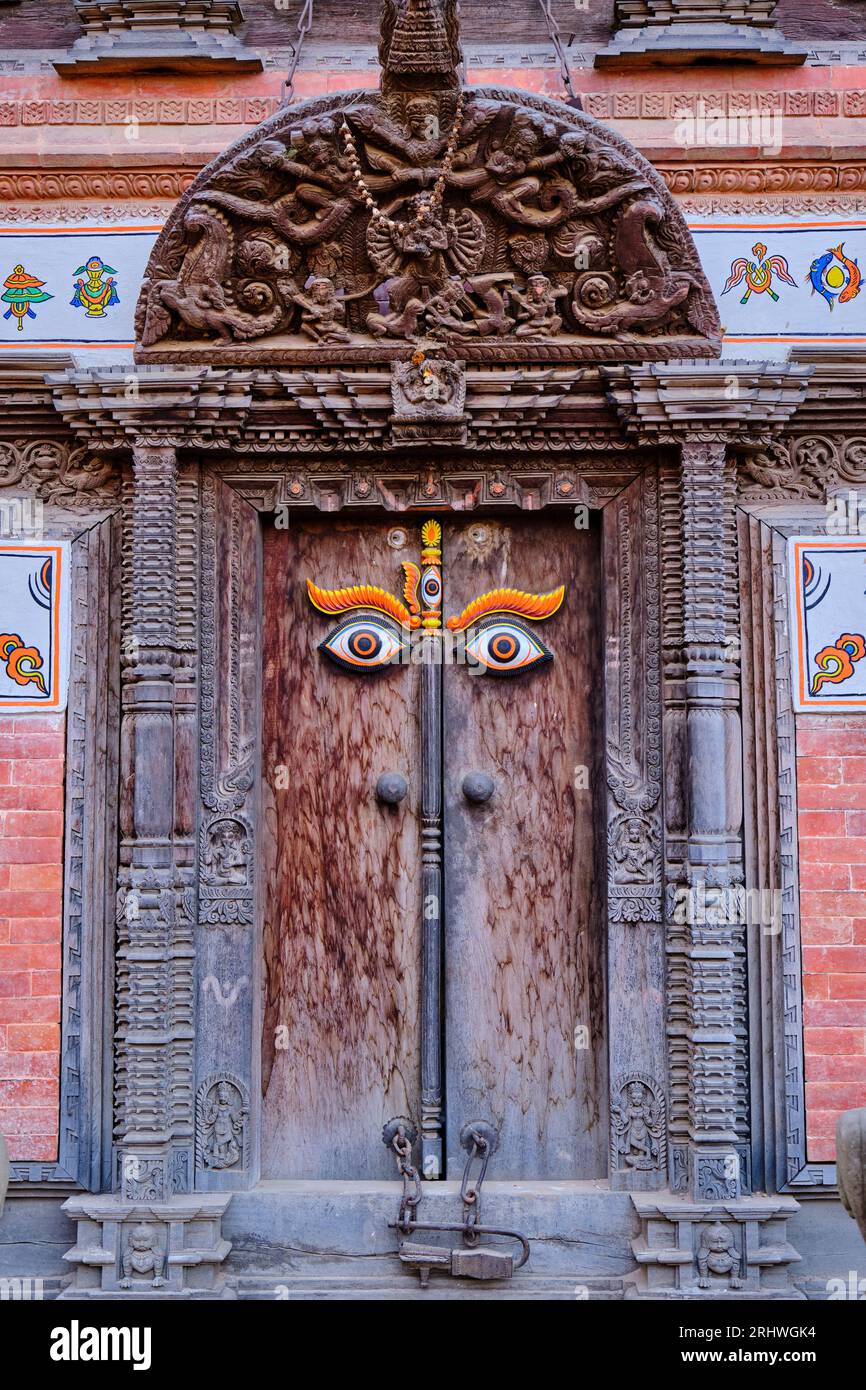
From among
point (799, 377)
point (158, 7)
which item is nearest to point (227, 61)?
point (158, 7)

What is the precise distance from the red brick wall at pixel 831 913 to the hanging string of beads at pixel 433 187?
2.16m

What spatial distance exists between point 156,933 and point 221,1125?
0.70 metres

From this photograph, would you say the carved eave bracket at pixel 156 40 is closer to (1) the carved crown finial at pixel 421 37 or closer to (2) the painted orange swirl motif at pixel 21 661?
(1) the carved crown finial at pixel 421 37

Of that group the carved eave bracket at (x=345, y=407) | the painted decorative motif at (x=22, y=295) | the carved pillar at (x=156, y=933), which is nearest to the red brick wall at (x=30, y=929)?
the carved pillar at (x=156, y=933)

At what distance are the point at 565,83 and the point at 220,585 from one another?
7.24 ft

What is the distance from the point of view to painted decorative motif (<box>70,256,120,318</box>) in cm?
→ 480

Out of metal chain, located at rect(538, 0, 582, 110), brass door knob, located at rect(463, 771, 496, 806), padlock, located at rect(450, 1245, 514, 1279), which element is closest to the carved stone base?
metal chain, located at rect(538, 0, 582, 110)

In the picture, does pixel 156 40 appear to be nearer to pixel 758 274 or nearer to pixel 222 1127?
pixel 758 274

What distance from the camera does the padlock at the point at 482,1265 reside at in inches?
170

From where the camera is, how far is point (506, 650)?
4.78 m

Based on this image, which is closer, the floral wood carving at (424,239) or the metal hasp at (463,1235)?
the metal hasp at (463,1235)

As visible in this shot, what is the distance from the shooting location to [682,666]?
4555 millimetres

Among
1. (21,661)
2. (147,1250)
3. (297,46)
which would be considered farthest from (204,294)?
(147,1250)

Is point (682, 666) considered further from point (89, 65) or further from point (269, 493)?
point (89, 65)
